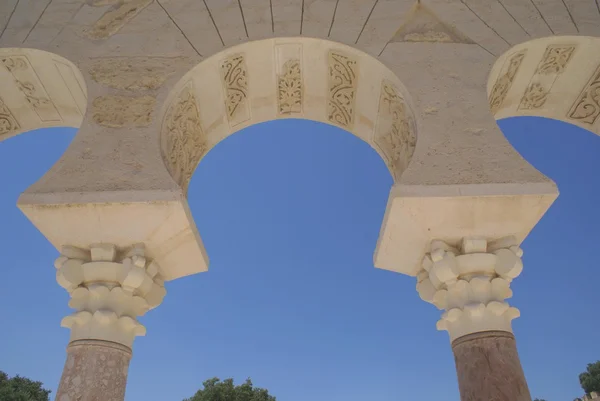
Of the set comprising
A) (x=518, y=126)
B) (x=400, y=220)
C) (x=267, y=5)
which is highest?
(x=518, y=126)

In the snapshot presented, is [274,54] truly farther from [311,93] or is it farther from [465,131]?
[465,131]

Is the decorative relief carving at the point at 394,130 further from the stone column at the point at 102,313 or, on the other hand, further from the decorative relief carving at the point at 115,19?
the decorative relief carving at the point at 115,19

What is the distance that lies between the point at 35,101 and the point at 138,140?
204 centimetres

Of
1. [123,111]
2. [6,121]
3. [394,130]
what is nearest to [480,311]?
[394,130]

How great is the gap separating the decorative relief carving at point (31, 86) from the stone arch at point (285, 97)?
1.69m

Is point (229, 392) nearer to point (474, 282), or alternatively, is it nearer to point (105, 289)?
point (105, 289)

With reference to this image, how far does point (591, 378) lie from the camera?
3291 centimetres

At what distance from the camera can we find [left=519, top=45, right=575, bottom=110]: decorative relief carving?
5750 millimetres

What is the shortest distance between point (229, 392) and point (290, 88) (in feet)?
60.2

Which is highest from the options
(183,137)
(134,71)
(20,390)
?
(20,390)

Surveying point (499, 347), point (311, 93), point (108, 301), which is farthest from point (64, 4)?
point (499, 347)

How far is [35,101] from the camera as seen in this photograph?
6.15 meters

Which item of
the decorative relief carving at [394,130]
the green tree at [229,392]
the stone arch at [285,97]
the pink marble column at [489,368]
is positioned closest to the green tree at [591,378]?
the green tree at [229,392]

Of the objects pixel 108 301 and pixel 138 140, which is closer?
pixel 108 301
